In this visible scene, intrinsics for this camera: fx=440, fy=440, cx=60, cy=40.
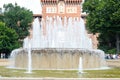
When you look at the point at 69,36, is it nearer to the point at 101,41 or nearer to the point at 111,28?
the point at 111,28

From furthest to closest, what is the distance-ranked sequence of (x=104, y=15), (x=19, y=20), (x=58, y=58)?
(x=19, y=20) < (x=104, y=15) < (x=58, y=58)

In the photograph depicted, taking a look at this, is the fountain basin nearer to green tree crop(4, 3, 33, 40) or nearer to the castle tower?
green tree crop(4, 3, 33, 40)

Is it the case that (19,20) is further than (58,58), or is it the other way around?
(19,20)

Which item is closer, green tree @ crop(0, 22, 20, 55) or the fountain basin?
the fountain basin

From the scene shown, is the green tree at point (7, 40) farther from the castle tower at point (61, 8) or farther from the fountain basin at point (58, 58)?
the fountain basin at point (58, 58)

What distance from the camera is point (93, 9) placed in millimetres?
54125

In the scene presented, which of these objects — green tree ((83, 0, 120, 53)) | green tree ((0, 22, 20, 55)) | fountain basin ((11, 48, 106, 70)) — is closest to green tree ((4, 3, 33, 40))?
green tree ((0, 22, 20, 55))

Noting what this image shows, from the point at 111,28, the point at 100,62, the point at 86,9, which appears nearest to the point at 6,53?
the point at 86,9

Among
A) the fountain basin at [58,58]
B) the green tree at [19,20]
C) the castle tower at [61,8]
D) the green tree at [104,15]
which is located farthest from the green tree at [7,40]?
the fountain basin at [58,58]

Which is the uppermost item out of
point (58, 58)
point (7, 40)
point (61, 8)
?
point (61, 8)

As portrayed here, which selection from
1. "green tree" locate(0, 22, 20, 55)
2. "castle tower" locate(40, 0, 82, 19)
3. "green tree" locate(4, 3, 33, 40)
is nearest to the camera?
"green tree" locate(0, 22, 20, 55)

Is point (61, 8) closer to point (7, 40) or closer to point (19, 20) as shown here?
point (19, 20)

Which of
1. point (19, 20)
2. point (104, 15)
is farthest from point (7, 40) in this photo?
point (19, 20)

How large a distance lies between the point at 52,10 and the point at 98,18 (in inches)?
1599
